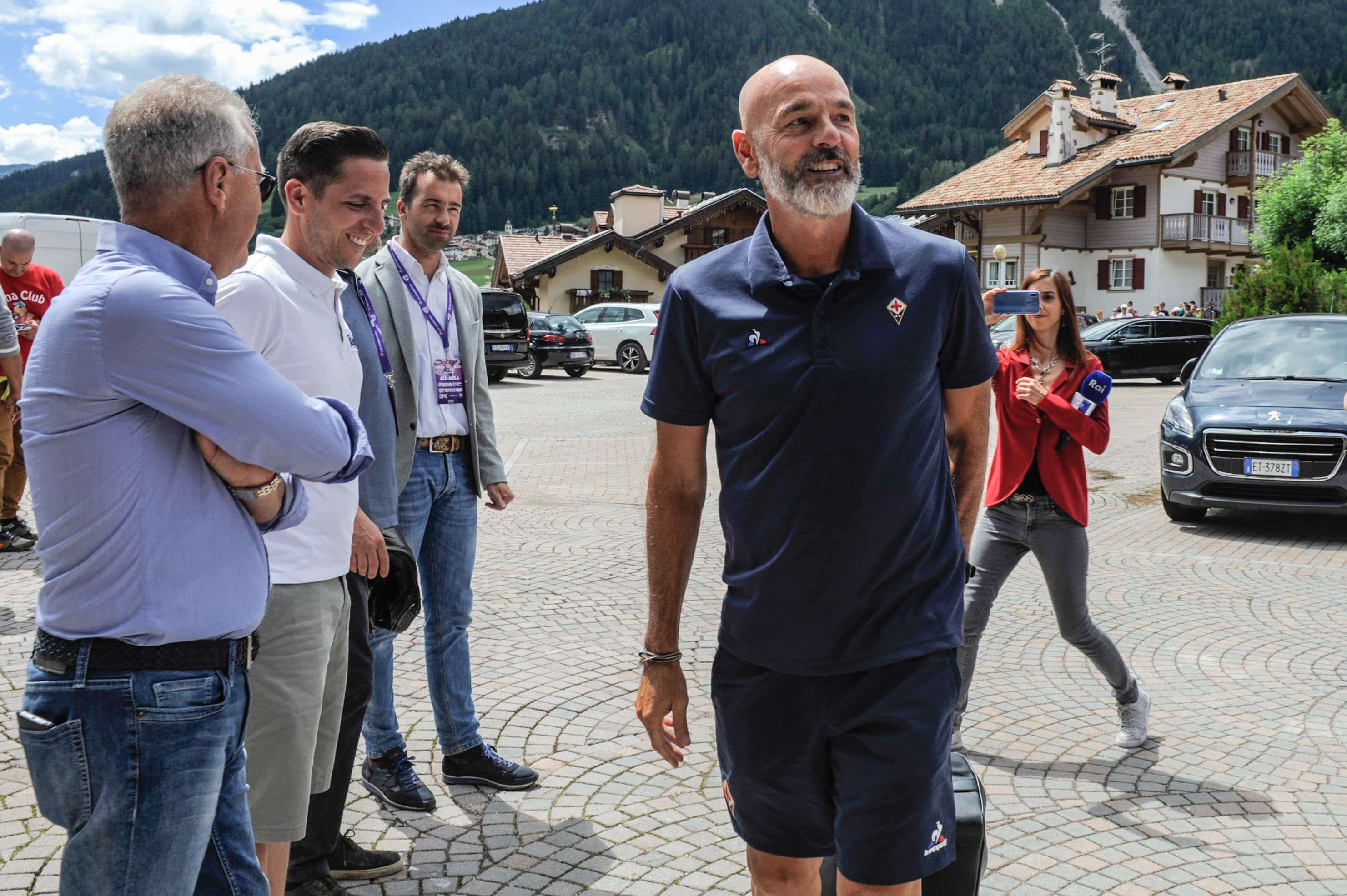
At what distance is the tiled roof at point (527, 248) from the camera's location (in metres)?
55.9

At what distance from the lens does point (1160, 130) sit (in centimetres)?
4678

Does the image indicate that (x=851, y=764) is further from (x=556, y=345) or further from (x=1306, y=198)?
(x=1306, y=198)

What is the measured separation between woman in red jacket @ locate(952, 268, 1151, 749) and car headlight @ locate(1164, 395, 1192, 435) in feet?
19.3

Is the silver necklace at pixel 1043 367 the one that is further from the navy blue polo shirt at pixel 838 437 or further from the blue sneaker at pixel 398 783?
the blue sneaker at pixel 398 783

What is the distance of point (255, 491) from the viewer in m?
2.02

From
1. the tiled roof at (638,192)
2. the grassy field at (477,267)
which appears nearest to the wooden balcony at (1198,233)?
the tiled roof at (638,192)

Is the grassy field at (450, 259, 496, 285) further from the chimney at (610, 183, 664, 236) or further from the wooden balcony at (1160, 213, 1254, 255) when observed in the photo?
the wooden balcony at (1160, 213, 1254, 255)

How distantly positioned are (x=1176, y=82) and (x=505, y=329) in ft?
129

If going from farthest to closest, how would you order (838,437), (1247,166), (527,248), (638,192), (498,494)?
(527,248), (638,192), (1247,166), (498,494), (838,437)

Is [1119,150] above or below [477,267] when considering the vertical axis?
below

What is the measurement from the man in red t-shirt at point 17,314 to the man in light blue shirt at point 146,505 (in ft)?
24.0

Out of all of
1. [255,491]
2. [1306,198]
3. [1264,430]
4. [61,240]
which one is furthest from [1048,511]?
[1306,198]

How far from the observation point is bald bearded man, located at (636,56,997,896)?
7.37 ft

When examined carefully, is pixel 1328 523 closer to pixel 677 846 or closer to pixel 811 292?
pixel 677 846
